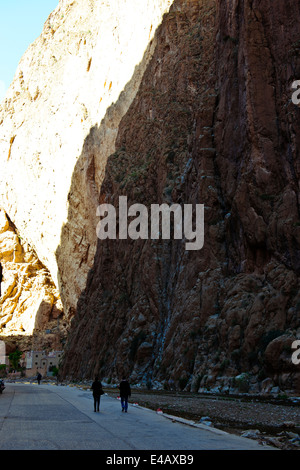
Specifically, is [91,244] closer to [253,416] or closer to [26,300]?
[26,300]

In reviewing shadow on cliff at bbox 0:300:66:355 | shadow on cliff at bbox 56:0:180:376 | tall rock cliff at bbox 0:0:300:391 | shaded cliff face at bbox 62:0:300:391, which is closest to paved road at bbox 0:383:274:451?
shaded cliff face at bbox 62:0:300:391

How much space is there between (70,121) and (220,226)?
1847 inches

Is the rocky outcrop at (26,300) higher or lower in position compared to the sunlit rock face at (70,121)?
lower

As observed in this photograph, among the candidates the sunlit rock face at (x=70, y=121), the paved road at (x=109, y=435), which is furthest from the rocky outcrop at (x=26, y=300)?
the paved road at (x=109, y=435)

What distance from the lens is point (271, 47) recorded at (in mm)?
31188

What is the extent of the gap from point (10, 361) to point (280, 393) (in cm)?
7531

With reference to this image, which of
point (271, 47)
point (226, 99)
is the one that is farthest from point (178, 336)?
point (271, 47)

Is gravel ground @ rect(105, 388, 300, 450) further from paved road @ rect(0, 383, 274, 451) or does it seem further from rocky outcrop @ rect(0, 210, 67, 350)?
rocky outcrop @ rect(0, 210, 67, 350)

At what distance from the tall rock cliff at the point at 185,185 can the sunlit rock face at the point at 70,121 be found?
32 centimetres

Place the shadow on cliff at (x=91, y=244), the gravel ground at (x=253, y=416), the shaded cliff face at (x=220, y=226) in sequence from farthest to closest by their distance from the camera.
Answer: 1. the shadow on cliff at (x=91, y=244)
2. the shaded cliff face at (x=220, y=226)
3. the gravel ground at (x=253, y=416)

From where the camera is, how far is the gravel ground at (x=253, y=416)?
9875 millimetres

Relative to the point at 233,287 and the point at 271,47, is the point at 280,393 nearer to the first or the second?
the point at 233,287

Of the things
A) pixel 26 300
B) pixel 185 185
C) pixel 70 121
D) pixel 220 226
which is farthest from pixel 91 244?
pixel 220 226

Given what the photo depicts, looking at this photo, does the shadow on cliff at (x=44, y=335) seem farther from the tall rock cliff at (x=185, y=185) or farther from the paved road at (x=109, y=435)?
the paved road at (x=109, y=435)
